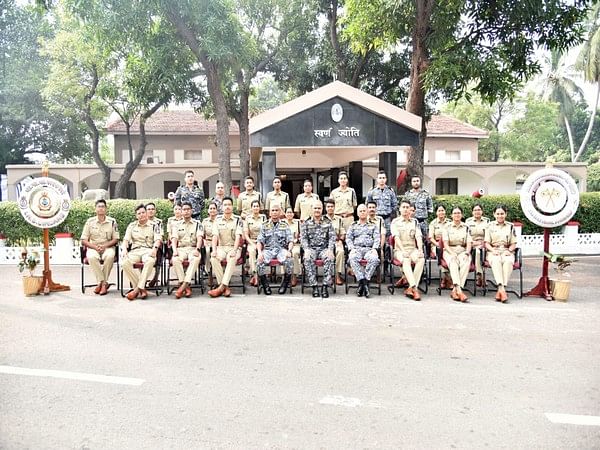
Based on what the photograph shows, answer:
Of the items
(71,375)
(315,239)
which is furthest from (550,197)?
(71,375)

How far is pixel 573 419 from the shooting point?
11.2 feet

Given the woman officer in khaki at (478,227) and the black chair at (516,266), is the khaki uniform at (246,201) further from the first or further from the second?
the black chair at (516,266)

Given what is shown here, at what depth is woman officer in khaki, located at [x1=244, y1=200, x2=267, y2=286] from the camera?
802 cm

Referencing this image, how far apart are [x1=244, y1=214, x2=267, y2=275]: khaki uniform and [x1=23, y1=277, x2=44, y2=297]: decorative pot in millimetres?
3141

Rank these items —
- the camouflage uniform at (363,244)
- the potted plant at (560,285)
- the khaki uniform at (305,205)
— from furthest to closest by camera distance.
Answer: the khaki uniform at (305,205), the camouflage uniform at (363,244), the potted plant at (560,285)

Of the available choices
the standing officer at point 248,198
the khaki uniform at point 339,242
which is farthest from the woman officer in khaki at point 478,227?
the standing officer at point 248,198

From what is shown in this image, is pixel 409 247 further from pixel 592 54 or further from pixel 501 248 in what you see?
pixel 592 54

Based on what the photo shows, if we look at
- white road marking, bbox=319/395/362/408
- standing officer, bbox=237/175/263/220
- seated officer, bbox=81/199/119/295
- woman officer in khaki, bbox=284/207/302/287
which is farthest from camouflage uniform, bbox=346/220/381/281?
white road marking, bbox=319/395/362/408

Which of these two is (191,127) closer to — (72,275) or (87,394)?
(72,275)

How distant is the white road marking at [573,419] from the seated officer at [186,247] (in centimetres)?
512

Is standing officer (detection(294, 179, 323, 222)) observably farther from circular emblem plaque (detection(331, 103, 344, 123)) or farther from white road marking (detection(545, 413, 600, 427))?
white road marking (detection(545, 413, 600, 427))

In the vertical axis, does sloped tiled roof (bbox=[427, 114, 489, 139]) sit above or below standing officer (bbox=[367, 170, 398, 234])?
above

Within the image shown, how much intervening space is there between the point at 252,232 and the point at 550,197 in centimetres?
453

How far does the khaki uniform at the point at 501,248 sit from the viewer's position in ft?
23.7
